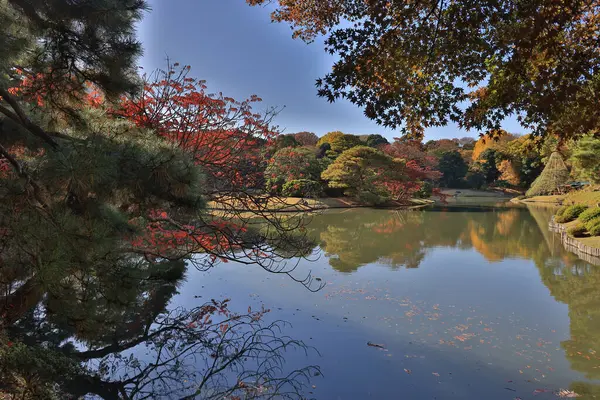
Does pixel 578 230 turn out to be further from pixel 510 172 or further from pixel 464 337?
pixel 510 172

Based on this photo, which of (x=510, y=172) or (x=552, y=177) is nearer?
(x=552, y=177)

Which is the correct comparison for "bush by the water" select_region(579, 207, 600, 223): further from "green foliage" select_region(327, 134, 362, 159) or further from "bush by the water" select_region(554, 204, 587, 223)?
"green foliage" select_region(327, 134, 362, 159)

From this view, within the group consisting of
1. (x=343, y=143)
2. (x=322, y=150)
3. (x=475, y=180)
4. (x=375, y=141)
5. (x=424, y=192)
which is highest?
(x=375, y=141)

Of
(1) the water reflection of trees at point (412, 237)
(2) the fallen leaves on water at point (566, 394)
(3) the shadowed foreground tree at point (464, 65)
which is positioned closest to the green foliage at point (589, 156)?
(1) the water reflection of trees at point (412, 237)

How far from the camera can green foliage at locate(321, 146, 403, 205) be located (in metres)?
16.1

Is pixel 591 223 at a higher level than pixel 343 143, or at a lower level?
lower

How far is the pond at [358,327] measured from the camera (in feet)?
7.97

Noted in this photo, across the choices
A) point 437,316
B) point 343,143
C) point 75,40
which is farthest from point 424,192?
point 75,40

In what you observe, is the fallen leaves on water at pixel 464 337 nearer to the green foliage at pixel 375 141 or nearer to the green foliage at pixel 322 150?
the green foliage at pixel 322 150

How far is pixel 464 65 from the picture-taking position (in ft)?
9.70

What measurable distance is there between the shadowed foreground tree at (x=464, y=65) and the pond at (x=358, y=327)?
1.71m

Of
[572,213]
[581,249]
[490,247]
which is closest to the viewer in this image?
[581,249]

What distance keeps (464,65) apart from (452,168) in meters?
27.7

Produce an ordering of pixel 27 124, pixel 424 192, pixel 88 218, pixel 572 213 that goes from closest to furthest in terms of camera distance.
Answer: pixel 88 218, pixel 27 124, pixel 572 213, pixel 424 192
